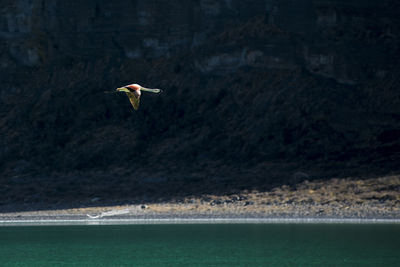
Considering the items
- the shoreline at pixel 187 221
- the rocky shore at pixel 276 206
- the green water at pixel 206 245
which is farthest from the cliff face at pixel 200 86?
the green water at pixel 206 245

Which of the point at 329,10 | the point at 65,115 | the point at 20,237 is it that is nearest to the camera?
the point at 20,237

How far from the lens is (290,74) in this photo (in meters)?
65.2

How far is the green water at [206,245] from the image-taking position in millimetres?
39219

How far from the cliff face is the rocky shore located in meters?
2.56

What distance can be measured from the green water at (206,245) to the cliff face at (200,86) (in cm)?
1005

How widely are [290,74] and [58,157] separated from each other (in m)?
19.1

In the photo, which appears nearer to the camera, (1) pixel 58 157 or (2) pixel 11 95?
(1) pixel 58 157

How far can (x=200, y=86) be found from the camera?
68562 mm

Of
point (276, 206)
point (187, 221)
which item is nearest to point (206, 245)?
point (187, 221)

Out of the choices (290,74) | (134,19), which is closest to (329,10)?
(290,74)

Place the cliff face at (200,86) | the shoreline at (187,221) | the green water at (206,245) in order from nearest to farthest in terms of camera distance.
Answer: the green water at (206,245) < the shoreline at (187,221) < the cliff face at (200,86)

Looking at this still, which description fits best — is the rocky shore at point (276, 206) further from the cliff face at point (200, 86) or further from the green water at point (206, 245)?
the cliff face at point (200, 86)

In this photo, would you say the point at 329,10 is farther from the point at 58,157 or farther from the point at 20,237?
the point at 20,237

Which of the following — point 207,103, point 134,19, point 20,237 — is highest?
point 134,19
